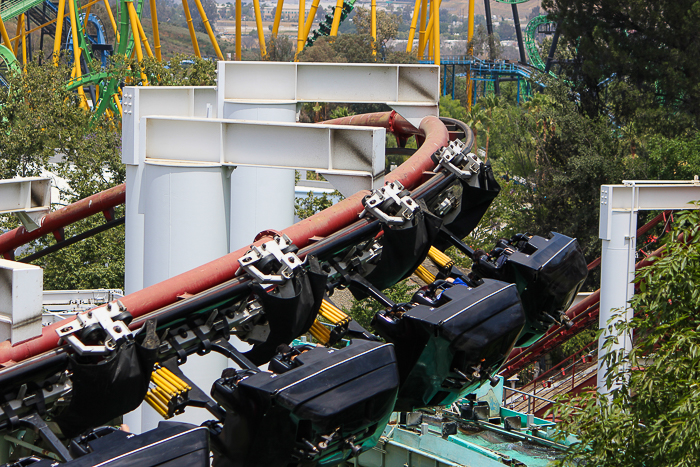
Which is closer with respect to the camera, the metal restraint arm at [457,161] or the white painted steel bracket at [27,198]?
the metal restraint arm at [457,161]

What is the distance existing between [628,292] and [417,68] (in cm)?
450

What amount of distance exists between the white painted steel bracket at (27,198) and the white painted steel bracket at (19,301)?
2984 mm

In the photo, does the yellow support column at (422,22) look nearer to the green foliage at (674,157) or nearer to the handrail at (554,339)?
the green foliage at (674,157)

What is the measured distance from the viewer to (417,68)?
7.57 metres

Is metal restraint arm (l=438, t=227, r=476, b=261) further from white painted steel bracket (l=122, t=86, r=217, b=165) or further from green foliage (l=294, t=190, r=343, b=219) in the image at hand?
green foliage (l=294, t=190, r=343, b=219)

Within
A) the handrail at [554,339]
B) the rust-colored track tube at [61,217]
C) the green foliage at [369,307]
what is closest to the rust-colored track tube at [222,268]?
the rust-colored track tube at [61,217]

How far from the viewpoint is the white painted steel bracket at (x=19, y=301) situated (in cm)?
331

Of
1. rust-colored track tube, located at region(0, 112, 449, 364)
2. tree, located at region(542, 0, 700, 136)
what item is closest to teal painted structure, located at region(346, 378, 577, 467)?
rust-colored track tube, located at region(0, 112, 449, 364)

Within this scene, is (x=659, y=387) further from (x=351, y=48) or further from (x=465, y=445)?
(x=351, y=48)

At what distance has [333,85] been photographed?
319 inches

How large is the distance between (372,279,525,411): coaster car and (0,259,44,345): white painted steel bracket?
1782 mm

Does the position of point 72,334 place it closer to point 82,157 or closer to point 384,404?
point 384,404

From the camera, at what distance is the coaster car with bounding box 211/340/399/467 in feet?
10.8

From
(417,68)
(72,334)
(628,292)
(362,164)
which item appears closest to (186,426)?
(72,334)
